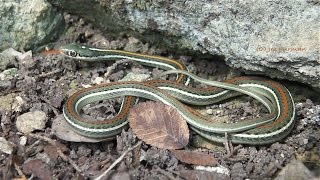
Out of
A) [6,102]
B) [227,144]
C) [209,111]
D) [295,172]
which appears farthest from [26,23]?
[295,172]

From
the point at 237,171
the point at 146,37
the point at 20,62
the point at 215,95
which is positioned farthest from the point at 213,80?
the point at 20,62

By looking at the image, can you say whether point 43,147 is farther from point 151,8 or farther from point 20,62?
point 151,8

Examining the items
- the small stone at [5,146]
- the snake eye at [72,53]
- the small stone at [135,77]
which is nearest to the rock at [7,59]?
the snake eye at [72,53]

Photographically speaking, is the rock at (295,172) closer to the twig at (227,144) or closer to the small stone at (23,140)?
the twig at (227,144)

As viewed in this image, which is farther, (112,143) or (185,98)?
(185,98)

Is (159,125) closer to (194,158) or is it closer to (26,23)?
(194,158)

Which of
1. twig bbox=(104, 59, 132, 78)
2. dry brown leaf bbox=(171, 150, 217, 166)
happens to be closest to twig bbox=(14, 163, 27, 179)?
dry brown leaf bbox=(171, 150, 217, 166)
